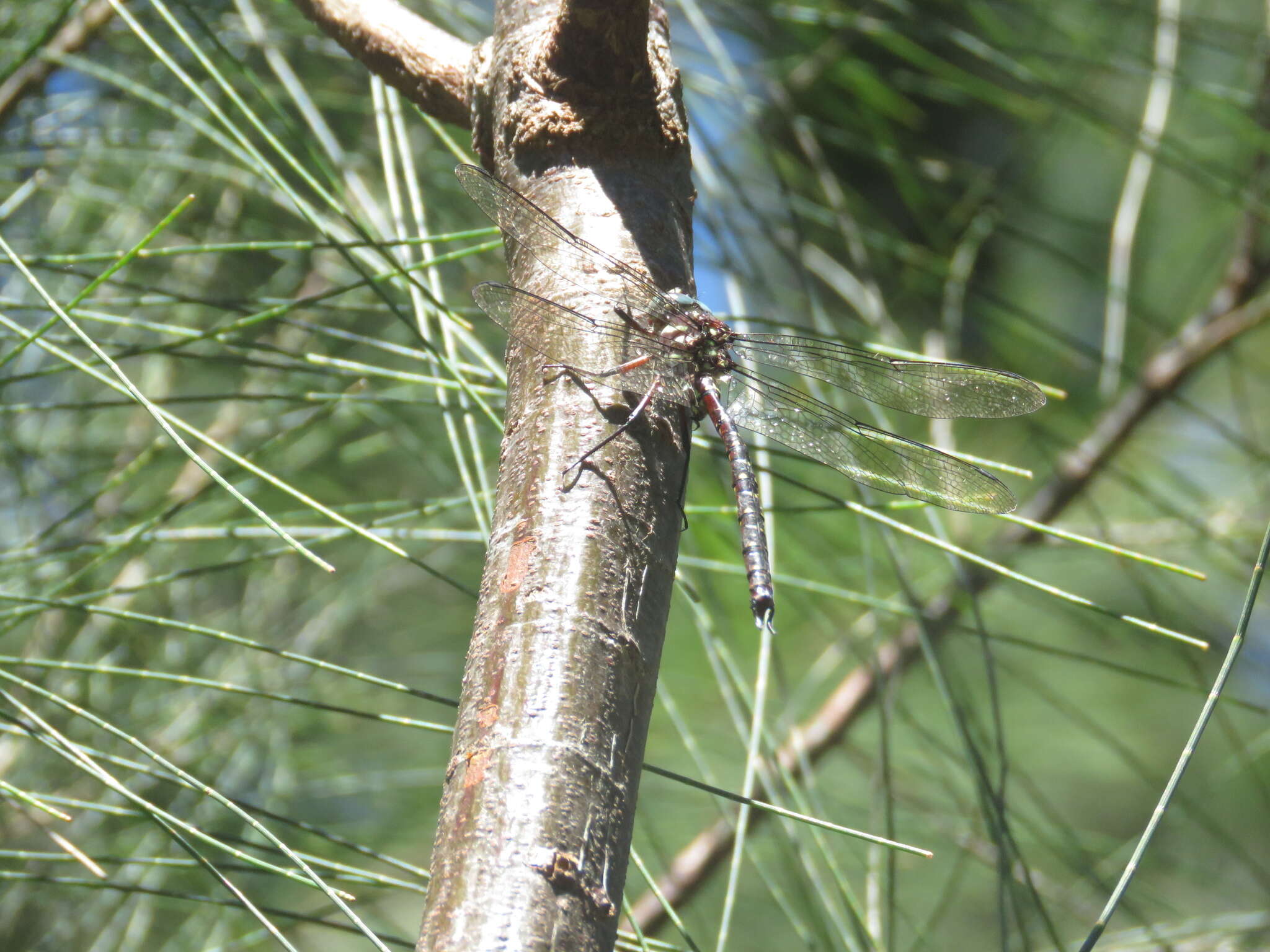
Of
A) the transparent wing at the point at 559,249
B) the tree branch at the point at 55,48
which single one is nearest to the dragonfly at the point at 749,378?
the transparent wing at the point at 559,249

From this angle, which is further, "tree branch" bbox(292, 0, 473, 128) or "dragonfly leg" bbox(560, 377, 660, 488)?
"tree branch" bbox(292, 0, 473, 128)

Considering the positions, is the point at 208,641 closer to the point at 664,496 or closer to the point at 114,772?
the point at 114,772

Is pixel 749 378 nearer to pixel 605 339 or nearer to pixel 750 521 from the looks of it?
pixel 750 521

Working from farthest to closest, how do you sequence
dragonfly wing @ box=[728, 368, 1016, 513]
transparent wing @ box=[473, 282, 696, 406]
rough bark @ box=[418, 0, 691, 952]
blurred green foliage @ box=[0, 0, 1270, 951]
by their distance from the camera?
dragonfly wing @ box=[728, 368, 1016, 513]
blurred green foliage @ box=[0, 0, 1270, 951]
transparent wing @ box=[473, 282, 696, 406]
rough bark @ box=[418, 0, 691, 952]

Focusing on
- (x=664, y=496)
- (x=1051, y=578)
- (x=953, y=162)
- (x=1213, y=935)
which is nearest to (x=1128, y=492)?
(x=1051, y=578)

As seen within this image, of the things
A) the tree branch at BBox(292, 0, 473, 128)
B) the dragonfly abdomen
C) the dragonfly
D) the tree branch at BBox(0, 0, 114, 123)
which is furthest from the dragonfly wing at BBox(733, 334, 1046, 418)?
the tree branch at BBox(0, 0, 114, 123)

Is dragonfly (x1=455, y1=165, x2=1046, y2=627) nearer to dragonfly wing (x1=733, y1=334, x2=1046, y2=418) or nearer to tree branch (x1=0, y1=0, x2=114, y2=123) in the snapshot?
dragonfly wing (x1=733, y1=334, x2=1046, y2=418)

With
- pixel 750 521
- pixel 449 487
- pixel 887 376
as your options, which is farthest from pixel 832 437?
pixel 449 487

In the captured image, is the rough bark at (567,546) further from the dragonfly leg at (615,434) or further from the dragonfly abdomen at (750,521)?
the dragonfly abdomen at (750,521)
